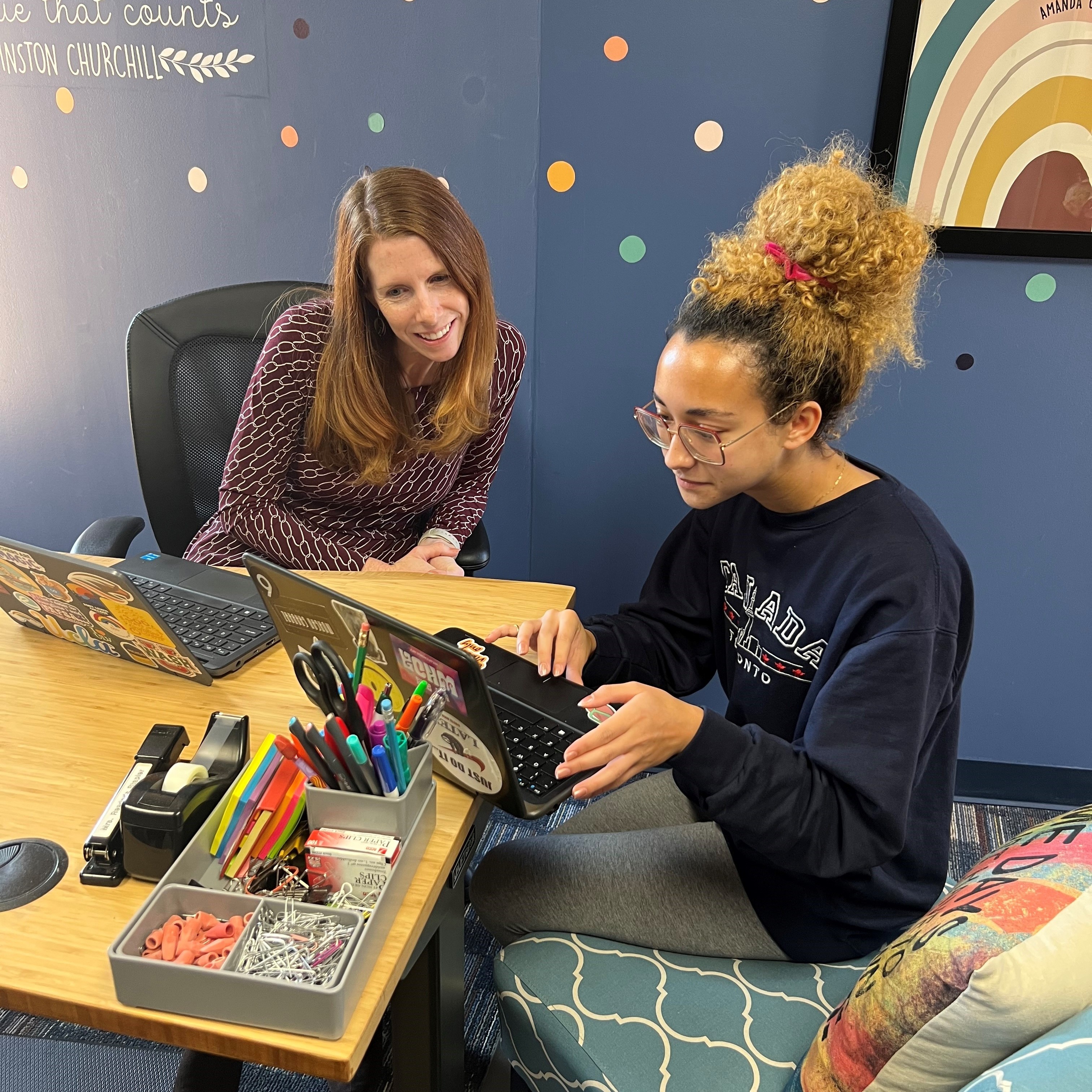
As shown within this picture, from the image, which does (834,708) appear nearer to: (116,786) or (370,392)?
(116,786)

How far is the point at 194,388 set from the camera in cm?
159

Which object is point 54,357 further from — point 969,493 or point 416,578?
point 969,493

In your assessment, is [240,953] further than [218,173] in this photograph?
No

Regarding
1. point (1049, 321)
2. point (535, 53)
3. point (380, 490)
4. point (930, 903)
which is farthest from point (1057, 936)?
point (535, 53)

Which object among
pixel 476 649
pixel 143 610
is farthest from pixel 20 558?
pixel 476 649

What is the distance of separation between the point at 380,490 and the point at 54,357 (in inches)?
45.0

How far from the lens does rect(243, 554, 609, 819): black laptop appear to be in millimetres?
719

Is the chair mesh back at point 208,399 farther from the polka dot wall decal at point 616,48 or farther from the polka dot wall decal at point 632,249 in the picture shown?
the polka dot wall decal at point 616,48

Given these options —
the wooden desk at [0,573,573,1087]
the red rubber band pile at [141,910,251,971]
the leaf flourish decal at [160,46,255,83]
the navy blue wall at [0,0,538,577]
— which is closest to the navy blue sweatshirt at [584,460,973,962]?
the wooden desk at [0,573,573,1087]

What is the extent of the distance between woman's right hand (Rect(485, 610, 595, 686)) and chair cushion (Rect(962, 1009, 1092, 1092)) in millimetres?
574

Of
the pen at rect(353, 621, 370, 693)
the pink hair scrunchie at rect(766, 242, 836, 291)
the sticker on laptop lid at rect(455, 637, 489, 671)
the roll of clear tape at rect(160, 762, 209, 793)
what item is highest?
the pink hair scrunchie at rect(766, 242, 836, 291)

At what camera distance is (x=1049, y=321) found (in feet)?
5.45

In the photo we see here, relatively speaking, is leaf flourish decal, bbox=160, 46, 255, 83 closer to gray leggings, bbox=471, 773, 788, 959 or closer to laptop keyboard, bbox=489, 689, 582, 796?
laptop keyboard, bbox=489, 689, 582, 796

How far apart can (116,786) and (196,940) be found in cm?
28
